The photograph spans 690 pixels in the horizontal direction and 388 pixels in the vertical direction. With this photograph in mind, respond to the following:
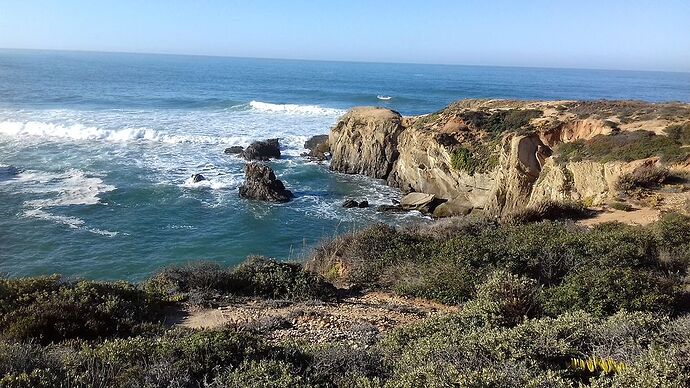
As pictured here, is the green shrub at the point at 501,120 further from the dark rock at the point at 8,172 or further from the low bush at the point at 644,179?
the dark rock at the point at 8,172

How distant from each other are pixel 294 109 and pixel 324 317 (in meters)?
53.3

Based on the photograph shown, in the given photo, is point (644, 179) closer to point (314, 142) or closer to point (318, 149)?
point (318, 149)

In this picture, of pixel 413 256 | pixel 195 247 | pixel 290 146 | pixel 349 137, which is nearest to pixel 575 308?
pixel 413 256

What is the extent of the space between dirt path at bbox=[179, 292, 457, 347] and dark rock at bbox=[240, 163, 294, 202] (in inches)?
683

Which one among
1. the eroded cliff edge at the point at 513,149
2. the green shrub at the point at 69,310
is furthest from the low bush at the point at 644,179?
the green shrub at the point at 69,310

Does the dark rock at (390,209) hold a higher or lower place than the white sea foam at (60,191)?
lower

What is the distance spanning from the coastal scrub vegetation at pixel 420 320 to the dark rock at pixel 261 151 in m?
23.6

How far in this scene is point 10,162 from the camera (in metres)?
31.8

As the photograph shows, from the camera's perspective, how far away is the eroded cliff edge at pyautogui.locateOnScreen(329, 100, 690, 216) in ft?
63.1

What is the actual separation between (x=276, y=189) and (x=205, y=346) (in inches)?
868

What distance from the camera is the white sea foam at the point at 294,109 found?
192 feet

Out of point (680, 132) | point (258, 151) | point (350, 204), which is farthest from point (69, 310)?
point (258, 151)

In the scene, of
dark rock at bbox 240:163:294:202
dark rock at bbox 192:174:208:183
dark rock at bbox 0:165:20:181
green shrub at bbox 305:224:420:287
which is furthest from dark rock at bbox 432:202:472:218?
dark rock at bbox 0:165:20:181

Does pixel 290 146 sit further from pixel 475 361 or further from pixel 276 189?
pixel 475 361
